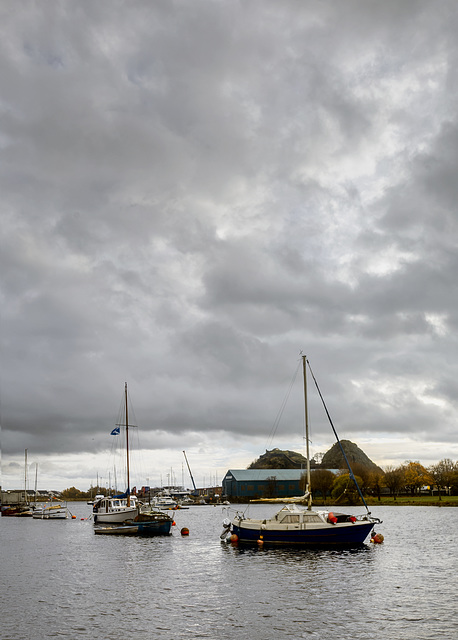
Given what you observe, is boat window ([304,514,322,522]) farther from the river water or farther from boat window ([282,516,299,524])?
the river water

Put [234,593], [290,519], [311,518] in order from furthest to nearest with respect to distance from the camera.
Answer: [290,519], [311,518], [234,593]

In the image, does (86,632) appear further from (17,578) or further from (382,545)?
(382,545)

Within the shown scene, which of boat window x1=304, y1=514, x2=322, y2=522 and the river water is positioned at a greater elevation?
boat window x1=304, y1=514, x2=322, y2=522

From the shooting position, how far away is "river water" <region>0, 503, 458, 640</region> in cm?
3334

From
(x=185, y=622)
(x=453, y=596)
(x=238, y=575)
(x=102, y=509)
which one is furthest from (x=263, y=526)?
(x=102, y=509)

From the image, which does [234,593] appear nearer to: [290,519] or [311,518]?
[311,518]

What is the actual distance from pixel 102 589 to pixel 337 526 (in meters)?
27.4

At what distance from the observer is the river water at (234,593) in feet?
109

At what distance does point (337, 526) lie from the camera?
64.1m

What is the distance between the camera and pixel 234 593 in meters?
44.2

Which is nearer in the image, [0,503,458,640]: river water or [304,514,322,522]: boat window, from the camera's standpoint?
[0,503,458,640]: river water

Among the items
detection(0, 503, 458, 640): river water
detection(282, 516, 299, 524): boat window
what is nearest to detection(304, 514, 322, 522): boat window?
detection(282, 516, 299, 524): boat window

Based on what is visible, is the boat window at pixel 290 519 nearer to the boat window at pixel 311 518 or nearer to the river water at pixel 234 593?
the boat window at pixel 311 518

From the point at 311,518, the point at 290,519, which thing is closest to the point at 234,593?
the point at 311,518
